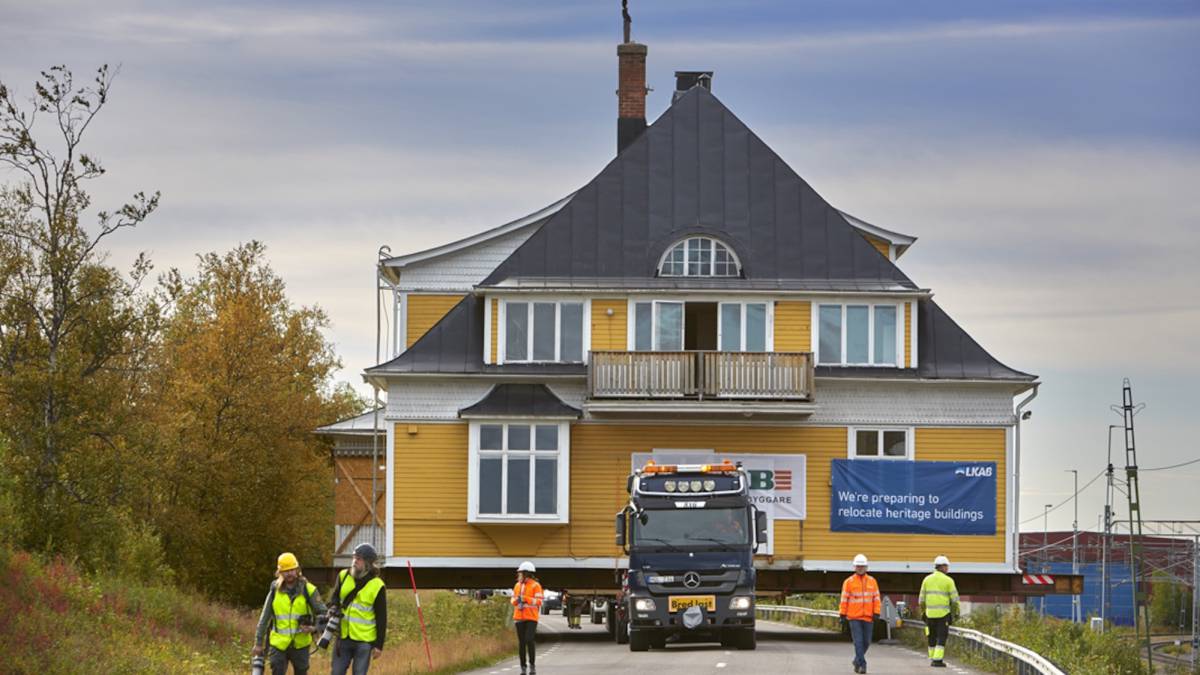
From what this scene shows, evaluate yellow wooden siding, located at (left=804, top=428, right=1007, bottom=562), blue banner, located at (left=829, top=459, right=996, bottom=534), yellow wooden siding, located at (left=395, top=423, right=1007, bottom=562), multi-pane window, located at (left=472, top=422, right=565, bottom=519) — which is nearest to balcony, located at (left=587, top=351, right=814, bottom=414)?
yellow wooden siding, located at (left=395, top=423, right=1007, bottom=562)

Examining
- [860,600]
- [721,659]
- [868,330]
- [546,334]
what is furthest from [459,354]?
[860,600]

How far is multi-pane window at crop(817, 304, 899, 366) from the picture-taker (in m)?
43.3

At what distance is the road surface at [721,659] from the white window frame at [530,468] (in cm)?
353

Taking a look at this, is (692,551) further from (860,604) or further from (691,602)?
(860,604)

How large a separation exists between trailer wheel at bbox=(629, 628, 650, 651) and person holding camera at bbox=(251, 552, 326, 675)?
1372cm

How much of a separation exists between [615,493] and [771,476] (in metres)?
3.85

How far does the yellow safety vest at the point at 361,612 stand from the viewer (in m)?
18.3

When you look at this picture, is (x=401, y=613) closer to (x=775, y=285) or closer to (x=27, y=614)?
(x=775, y=285)

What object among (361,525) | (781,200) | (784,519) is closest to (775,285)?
(781,200)

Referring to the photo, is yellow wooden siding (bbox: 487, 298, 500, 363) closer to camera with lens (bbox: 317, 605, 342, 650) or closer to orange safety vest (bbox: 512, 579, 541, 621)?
orange safety vest (bbox: 512, 579, 541, 621)

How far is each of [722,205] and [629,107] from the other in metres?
8.96

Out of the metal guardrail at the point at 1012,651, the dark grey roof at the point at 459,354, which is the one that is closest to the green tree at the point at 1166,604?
the dark grey roof at the point at 459,354

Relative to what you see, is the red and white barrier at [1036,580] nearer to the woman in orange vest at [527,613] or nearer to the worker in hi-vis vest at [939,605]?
the worker in hi-vis vest at [939,605]

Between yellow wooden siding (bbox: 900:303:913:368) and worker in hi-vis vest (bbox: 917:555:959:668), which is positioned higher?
yellow wooden siding (bbox: 900:303:913:368)
